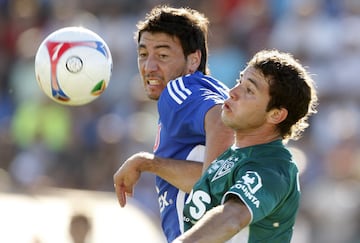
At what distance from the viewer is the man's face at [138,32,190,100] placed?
6.86 m

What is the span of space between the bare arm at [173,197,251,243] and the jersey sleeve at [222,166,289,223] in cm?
4

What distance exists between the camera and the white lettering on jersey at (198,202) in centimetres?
570

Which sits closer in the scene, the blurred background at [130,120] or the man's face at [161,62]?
the man's face at [161,62]

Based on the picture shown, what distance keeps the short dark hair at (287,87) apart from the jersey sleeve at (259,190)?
474mm

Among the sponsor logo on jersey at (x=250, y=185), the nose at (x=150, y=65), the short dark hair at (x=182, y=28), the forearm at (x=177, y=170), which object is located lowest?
the forearm at (x=177, y=170)

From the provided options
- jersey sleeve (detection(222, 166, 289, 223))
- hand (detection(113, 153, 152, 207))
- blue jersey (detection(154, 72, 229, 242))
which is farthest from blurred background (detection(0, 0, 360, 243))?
jersey sleeve (detection(222, 166, 289, 223))

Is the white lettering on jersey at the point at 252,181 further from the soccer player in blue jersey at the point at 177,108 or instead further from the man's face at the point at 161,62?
the man's face at the point at 161,62

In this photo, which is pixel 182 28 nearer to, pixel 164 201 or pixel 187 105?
pixel 187 105

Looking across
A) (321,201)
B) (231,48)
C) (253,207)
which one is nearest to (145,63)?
(253,207)

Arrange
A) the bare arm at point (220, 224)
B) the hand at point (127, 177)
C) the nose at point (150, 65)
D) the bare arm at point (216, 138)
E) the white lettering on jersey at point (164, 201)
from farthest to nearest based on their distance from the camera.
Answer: the nose at point (150, 65) → the white lettering on jersey at point (164, 201) → the hand at point (127, 177) → the bare arm at point (216, 138) → the bare arm at point (220, 224)

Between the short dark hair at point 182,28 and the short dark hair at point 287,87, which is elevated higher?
the short dark hair at point 182,28

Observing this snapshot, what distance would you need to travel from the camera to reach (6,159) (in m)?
14.8

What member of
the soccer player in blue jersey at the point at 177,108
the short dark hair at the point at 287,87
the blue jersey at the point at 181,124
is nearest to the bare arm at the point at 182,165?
the soccer player in blue jersey at the point at 177,108

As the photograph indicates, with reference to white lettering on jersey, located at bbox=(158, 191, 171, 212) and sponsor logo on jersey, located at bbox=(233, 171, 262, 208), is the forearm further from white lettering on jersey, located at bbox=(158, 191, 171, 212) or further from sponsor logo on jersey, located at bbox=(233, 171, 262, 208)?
sponsor logo on jersey, located at bbox=(233, 171, 262, 208)
